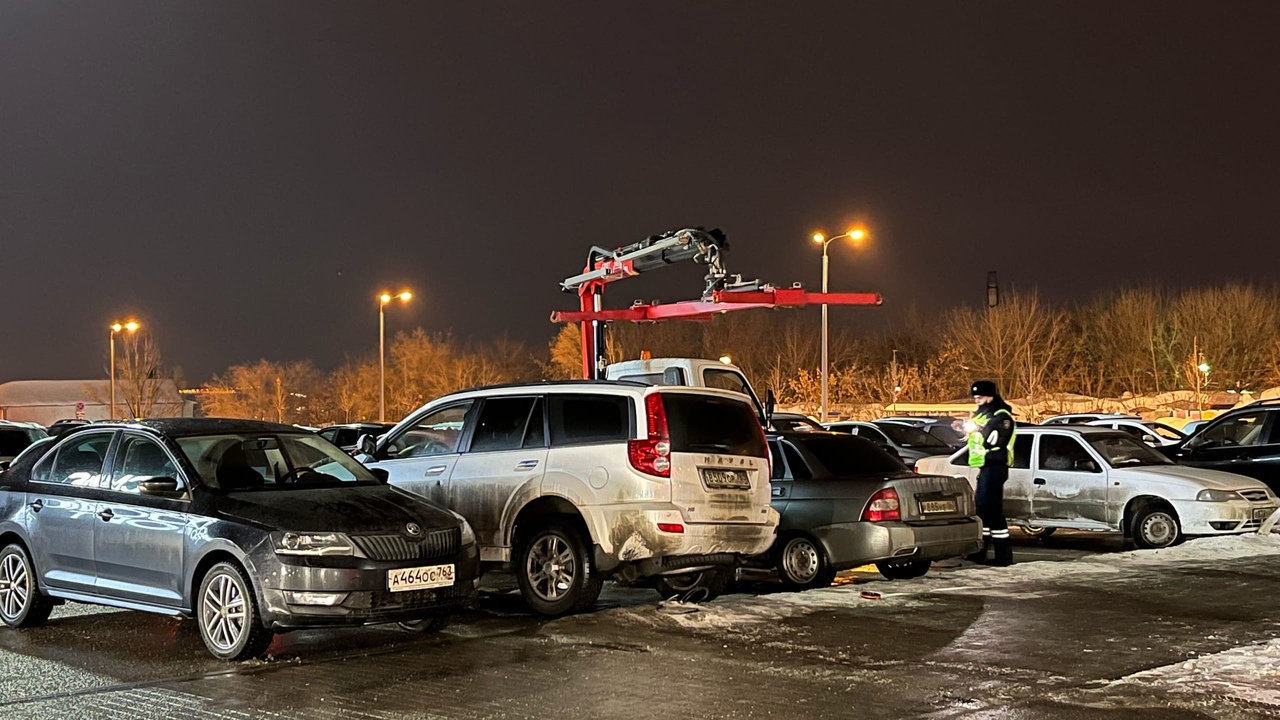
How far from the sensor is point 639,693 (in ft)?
23.6

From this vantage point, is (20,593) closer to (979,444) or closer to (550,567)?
(550,567)

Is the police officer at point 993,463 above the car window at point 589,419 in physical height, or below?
below

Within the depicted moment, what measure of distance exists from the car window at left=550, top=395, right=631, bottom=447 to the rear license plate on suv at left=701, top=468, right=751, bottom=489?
0.71 meters

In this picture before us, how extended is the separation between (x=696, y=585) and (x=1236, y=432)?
11910 mm

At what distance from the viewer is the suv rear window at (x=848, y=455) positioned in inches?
484

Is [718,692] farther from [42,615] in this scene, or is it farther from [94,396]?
[94,396]

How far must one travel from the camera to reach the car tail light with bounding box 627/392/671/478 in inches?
384

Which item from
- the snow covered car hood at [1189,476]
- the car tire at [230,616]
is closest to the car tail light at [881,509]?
the snow covered car hood at [1189,476]

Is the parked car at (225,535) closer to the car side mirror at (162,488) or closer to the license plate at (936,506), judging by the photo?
the car side mirror at (162,488)

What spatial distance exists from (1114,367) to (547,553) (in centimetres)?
7258

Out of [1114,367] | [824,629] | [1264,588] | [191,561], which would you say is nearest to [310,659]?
[191,561]

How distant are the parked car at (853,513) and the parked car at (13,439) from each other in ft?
39.8

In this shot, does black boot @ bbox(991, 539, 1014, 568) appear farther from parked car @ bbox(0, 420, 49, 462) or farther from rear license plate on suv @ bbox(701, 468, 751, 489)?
parked car @ bbox(0, 420, 49, 462)

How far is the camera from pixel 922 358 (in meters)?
86.9
